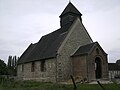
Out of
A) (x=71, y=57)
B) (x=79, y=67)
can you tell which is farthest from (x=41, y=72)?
(x=79, y=67)

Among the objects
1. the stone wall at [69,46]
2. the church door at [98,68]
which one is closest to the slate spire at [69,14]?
the stone wall at [69,46]

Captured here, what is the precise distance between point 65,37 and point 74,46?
1.88 metres

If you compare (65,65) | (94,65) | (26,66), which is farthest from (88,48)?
(26,66)

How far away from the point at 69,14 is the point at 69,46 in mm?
5441

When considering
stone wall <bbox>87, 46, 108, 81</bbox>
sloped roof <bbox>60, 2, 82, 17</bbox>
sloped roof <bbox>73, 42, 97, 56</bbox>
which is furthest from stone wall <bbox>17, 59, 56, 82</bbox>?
sloped roof <bbox>60, 2, 82, 17</bbox>

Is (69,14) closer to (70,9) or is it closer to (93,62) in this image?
(70,9)

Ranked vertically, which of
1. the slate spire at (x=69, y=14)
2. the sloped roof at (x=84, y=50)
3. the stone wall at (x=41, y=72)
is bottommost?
the stone wall at (x=41, y=72)

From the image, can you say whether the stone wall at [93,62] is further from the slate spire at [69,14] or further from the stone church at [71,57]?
the slate spire at [69,14]

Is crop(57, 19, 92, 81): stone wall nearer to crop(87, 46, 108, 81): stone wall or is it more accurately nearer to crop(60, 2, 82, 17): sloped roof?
crop(60, 2, 82, 17): sloped roof

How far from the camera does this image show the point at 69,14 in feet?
94.4

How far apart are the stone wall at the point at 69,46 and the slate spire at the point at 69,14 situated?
3.96 ft

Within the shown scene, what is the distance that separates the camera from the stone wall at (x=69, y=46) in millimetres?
24908

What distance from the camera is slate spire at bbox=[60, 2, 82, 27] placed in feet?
94.2

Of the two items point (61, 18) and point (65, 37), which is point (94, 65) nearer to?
point (65, 37)
